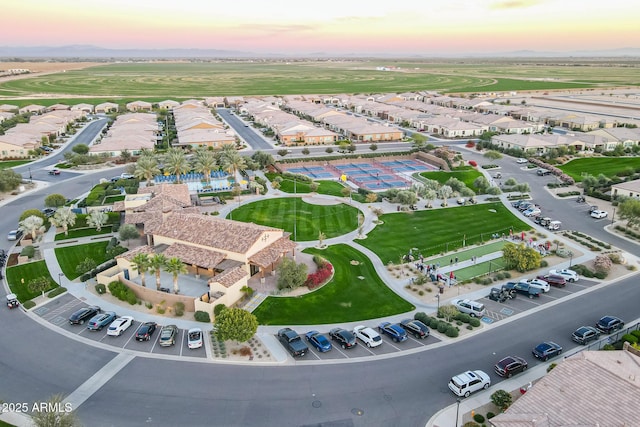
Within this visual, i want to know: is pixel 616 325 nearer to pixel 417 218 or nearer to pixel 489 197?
pixel 417 218

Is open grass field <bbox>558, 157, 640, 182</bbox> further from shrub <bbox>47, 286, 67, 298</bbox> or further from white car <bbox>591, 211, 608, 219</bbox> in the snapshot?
shrub <bbox>47, 286, 67, 298</bbox>

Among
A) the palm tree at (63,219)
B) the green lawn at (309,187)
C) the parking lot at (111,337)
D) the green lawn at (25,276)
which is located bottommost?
the parking lot at (111,337)

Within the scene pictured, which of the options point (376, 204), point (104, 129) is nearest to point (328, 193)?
point (376, 204)

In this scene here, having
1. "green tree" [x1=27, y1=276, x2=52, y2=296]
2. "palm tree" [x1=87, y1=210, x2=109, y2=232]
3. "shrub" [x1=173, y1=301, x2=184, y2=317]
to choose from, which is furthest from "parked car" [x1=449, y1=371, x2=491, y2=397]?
"palm tree" [x1=87, y1=210, x2=109, y2=232]

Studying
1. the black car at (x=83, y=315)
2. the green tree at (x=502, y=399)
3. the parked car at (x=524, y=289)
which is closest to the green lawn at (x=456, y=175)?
the parked car at (x=524, y=289)

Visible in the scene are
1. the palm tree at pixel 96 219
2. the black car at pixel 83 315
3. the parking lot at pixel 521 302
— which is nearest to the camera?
the black car at pixel 83 315

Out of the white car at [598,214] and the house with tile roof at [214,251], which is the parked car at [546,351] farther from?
the white car at [598,214]

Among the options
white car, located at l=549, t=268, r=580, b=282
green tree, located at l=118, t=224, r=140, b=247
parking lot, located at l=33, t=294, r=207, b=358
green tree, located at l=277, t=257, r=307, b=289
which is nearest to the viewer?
parking lot, located at l=33, t=294, r=207, b=358
